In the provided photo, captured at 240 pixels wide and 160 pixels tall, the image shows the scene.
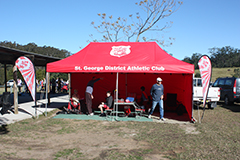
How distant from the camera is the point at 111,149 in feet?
18.1

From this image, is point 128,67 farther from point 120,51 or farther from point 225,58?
point 225,58

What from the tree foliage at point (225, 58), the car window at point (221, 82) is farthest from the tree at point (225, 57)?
the car window at point (221, 82)

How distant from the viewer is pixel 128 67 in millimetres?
8953

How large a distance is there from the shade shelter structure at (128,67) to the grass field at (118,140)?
5.81 feet

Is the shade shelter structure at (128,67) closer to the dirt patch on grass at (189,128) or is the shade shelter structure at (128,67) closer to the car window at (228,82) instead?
the dirt patch on grass at (189,128)

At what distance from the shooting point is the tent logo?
10.1 m

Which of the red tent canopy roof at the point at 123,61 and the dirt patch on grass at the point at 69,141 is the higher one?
the red tent canopy roof at the point at 123,61

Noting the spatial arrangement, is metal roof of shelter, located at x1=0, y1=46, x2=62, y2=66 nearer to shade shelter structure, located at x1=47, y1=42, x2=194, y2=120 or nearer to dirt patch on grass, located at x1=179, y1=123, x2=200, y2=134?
shade shelter structure, located at x1=47, y1=42, x2=194, y2=120

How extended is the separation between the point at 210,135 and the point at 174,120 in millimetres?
2564

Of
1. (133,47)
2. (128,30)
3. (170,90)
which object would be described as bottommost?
(170,90)

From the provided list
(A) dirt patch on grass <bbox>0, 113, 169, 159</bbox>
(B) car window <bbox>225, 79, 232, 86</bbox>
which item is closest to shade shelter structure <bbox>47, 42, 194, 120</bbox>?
(A) dirt patch on grass <bbox>0, 113, 169, 159</bbox>

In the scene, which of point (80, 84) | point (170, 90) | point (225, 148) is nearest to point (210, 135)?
point (225, 148)

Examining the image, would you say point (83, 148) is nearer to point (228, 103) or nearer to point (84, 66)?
point (84, 66)

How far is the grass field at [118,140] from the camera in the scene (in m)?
5.11
